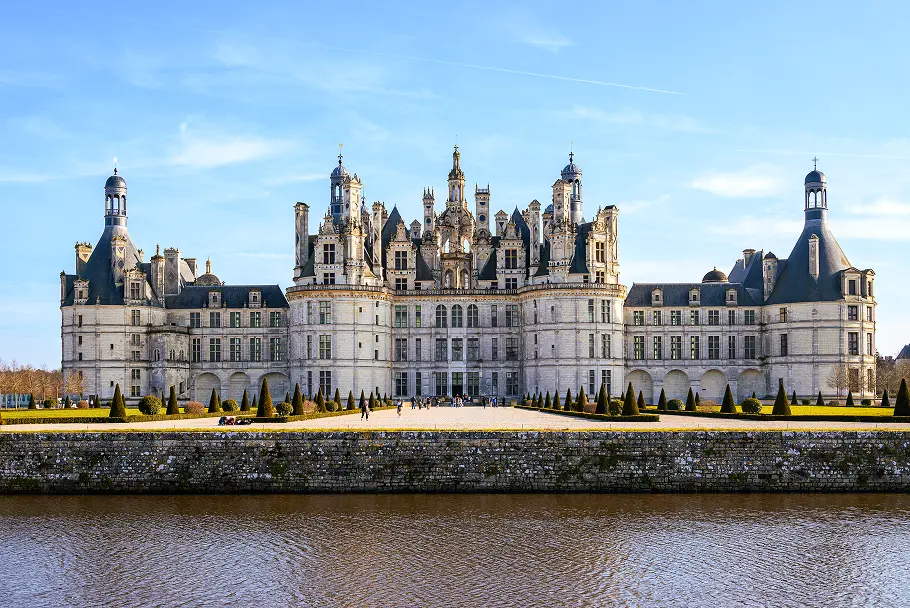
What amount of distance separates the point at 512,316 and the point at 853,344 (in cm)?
2553

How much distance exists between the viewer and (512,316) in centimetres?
7919

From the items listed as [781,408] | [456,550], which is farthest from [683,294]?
[456,550]

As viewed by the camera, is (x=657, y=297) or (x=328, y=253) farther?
(x=657, y=297)

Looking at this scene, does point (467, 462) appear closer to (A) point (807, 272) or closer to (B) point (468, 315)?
(B) point (468, 315)

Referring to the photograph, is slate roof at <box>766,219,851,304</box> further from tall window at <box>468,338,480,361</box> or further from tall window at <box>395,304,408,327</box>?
tall window at <box>395,304,408,327</box>

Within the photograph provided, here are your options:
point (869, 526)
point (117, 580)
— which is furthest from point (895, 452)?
point (117, 580)

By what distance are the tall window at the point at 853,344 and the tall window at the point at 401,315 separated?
1321 inches

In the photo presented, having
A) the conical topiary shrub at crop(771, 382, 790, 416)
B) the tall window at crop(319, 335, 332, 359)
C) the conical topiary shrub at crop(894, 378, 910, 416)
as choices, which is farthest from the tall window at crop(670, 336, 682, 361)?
the conical topiary shrub at crop(894, 378, 910, 416)

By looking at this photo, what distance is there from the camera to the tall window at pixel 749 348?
78.2 m

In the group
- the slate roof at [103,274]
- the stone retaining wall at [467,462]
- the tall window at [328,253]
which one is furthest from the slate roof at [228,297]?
the stone retaining wall at [467,462]

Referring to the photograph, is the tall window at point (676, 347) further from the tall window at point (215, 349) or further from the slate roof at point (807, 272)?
the tall window at point (215, 349)

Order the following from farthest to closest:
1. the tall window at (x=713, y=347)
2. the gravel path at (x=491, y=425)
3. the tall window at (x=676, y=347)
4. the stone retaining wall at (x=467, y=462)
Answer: the tall window at (x=676, y=347), the tall window at (x=713, y=347), the gravel path at (x=491, y=425), the stone retaining wall at (x=467, y=462)

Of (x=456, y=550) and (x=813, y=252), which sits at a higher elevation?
(x=813, y=252)

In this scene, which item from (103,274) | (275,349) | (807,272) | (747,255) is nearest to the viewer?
(807,272)
